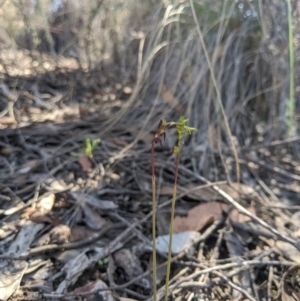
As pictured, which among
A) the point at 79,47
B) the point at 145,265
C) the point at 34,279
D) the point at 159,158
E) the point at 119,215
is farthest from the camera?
the point at 79,47

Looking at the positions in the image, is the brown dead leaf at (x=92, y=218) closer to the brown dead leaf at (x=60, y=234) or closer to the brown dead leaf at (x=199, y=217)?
the brown dead leaf at (x=60, y=234)

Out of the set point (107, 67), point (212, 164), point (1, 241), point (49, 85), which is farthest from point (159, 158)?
point (107, 67)

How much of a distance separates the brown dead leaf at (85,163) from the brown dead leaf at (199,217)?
420 mm

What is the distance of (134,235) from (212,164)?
1.93 ft

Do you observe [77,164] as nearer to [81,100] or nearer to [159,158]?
[159,158]

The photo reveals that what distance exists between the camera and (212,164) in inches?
64.6

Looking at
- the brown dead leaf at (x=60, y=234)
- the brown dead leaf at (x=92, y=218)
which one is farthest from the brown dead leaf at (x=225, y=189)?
the brown dead leaf at (x=60, y=234)

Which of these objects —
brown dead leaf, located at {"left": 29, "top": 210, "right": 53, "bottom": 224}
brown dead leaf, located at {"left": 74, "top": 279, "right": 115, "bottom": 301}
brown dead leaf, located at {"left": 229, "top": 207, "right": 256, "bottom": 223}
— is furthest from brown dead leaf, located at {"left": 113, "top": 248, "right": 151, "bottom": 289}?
brown dead leaf, located at {"left": 229, "top": 207, "right": 256, "bottom": 223}

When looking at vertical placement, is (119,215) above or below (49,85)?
below

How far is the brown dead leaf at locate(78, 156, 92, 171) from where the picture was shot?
1496 mm

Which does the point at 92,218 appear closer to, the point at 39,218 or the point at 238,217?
the point at 39,218

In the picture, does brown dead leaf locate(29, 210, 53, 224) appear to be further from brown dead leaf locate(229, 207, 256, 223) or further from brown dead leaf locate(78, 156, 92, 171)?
brown dead leaf locate(229, 207, 256, 223)

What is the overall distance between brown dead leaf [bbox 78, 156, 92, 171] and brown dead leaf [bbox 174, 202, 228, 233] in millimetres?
420

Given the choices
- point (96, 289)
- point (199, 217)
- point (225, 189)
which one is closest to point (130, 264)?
point (96, 289)
